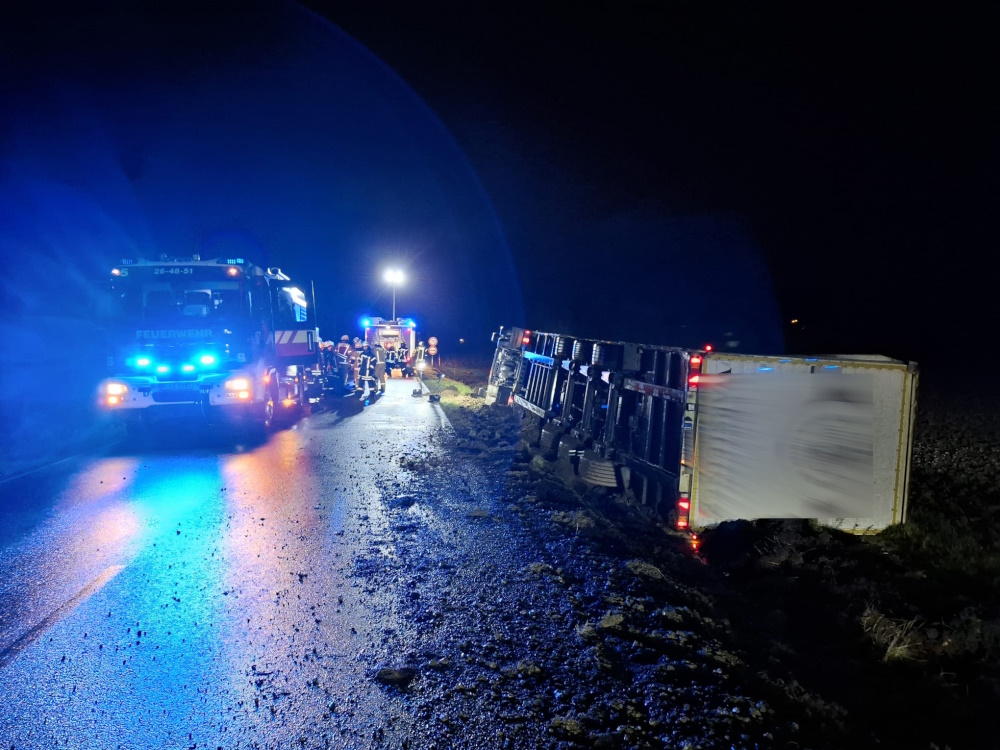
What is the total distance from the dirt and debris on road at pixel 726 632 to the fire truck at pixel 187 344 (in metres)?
6.48

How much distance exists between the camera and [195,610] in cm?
409

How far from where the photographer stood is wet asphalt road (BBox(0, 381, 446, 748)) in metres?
2.92

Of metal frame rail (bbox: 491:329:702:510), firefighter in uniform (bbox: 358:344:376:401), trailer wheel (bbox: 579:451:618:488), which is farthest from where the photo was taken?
firefighter in uniform (bbox: 358:344:376:401)

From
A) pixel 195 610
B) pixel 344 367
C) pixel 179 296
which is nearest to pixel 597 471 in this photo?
pixel 195 610

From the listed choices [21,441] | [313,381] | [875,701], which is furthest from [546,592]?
[313,381]

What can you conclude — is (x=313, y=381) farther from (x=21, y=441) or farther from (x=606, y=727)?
(x=606, y=727)

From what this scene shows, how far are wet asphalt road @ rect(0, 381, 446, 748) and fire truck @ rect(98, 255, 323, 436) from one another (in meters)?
2.42

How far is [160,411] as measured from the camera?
10281 millimetres

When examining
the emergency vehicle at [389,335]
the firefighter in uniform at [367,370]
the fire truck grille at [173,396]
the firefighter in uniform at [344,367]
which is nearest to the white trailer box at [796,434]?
the fire truck grille at [173,396]

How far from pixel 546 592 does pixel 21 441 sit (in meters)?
11.8

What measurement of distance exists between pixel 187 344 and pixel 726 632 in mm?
10162

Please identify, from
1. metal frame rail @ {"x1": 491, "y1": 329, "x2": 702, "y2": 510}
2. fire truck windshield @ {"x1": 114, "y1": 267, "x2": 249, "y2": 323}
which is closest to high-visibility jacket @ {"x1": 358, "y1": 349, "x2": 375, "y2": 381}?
fire truck windshield @ {"x1": 114, "y1": 267, "x2": 249, "y2": 323}

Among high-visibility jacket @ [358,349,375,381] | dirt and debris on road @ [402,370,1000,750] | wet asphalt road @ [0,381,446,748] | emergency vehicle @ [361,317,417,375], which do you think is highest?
emergency vehicle @ [361,317,417,375]

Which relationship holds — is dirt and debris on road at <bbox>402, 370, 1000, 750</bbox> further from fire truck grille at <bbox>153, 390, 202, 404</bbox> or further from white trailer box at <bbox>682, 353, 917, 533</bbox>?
fire truck grille at <bbox>153, 390, 202, 404</bbox>
